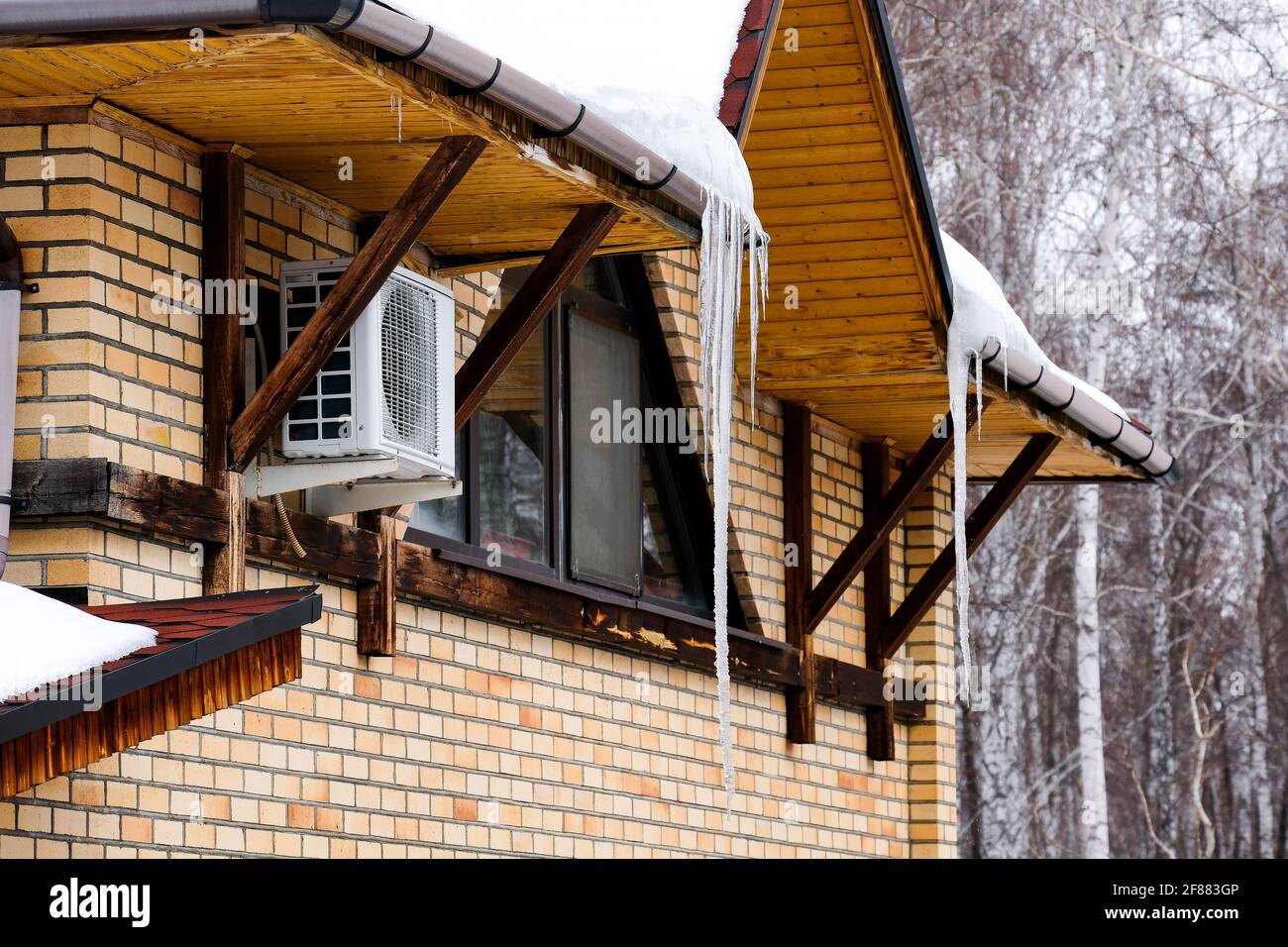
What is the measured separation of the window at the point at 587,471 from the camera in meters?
7.66

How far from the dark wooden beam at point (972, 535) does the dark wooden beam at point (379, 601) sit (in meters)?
3.85

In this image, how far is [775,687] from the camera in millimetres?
9516

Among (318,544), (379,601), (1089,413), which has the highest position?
Answer: (1089,413)

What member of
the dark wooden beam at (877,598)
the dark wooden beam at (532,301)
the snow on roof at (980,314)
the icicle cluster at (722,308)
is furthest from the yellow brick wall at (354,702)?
the snow on roof at (980,314)

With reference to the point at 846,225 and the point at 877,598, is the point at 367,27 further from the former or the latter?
the point at 877,598

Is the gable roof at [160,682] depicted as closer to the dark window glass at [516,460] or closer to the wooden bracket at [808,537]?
the dark window glass at [516,460]

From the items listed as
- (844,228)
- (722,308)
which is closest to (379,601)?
(722,308)

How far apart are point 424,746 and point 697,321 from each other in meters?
2.84

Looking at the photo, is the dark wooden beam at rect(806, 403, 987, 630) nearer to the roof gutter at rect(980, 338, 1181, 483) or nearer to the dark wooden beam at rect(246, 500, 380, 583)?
the roof gutter at rect(980, 338, 1181, 483)

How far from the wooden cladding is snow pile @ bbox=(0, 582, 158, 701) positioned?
12cm

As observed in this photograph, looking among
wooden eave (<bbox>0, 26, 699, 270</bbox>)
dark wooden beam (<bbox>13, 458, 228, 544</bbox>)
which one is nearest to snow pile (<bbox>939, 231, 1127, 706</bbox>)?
wooden eave (<bbox>0, 26, 699, 270</bbox>)

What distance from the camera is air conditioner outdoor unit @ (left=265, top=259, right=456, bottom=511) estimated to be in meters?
5.96

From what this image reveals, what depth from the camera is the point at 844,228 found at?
8.61m

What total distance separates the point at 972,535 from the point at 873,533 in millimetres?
750
